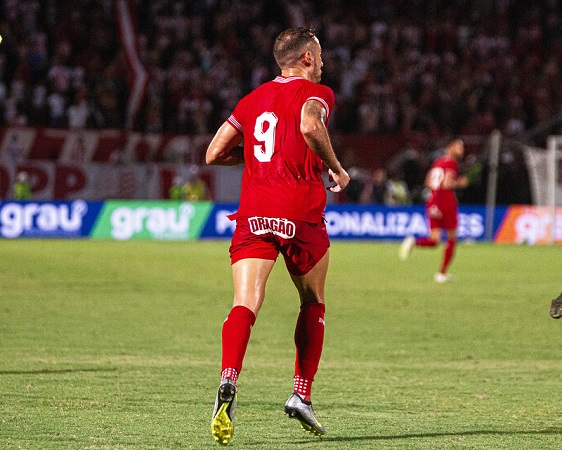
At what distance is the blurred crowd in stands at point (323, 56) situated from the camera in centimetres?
2950

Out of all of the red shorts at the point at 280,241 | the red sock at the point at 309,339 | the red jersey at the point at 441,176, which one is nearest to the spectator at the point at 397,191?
the red jersey at the point at 441,176

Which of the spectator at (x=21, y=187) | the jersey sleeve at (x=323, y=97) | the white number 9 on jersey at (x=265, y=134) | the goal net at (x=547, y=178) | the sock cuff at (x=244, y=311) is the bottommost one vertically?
the spectator at (x=21, y=187)

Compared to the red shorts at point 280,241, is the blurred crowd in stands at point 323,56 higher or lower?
higher

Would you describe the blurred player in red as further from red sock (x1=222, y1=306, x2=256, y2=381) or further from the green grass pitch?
red sock (x1=222, y1=306, x2=256, y2=381)

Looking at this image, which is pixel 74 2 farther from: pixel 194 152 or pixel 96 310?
pixel 96 310

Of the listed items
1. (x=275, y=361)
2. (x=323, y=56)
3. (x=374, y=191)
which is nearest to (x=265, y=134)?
(x=275, y=361)

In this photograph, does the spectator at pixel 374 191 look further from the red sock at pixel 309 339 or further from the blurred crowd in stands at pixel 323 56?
the red sock at pixel 309 339

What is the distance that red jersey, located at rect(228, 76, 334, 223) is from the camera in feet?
19.6

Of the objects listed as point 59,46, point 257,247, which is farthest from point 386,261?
point 257,247

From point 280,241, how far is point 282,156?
454 mm

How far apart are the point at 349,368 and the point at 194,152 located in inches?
799

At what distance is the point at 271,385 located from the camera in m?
8.08

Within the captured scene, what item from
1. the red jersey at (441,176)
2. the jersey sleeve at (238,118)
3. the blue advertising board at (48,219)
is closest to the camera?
the jersey sleeve at (238,118)

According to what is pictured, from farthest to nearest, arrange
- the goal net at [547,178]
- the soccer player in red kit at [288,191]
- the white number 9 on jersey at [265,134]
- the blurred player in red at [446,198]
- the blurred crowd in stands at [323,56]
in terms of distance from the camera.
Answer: the blurred crowd in stands at [323,56] → the goal net at [547,178] → the blurred player in red at [446,198] → the white number 9 on jersey at [265,134] → the soccer player in red kit at [288,191]
